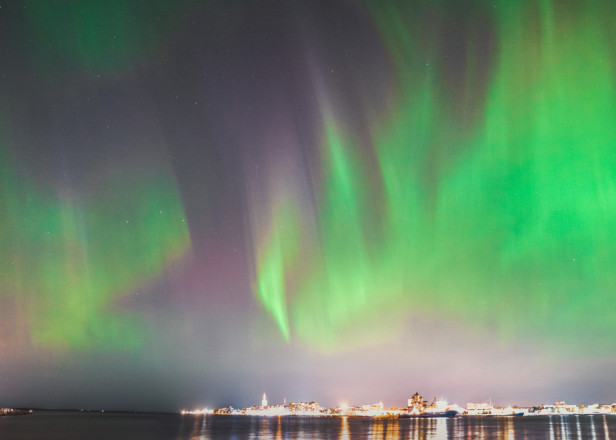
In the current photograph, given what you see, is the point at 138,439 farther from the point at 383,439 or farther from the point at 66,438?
the point at 383,439

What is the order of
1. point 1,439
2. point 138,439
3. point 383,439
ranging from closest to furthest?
point 1,439 → point 138,439 → point 383,439

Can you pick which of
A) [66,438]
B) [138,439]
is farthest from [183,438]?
[66,438]

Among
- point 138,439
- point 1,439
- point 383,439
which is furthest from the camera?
point 383,439

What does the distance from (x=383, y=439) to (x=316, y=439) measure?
11658 millimetres

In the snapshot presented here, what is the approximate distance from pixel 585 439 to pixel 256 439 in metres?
54.7

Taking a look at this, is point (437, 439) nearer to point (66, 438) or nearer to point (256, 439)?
point (256, 439)

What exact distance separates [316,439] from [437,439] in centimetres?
2083

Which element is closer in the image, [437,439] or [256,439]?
[256,439]

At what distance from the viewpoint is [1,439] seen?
259 ft

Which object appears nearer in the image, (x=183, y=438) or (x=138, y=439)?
(x=138, y=439)

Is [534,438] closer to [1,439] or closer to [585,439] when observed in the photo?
[585,439]

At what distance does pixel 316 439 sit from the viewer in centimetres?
8769

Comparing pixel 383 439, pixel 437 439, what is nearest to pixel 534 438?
pixel 437 439

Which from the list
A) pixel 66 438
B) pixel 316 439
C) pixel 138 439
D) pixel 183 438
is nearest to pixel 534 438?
pixel 316 439
